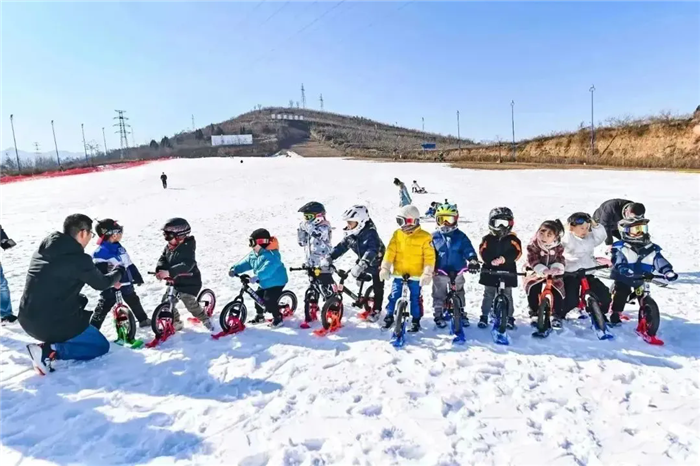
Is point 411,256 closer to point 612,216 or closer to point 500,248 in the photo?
point 500,248

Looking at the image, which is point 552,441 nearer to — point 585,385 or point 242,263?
point 585,385

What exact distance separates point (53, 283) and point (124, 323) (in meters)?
1.32

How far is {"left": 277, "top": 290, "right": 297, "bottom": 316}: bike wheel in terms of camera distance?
729 centimetres

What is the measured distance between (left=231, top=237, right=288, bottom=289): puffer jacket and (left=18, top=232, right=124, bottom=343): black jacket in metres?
2.16

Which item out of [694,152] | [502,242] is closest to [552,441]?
[502,242]

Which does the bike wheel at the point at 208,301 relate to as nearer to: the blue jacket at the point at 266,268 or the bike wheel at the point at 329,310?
the blue jacket at the point at 266,268

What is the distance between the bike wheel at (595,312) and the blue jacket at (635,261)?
21.9 inches

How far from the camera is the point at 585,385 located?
4.96 m

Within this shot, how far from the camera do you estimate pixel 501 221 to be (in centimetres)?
626

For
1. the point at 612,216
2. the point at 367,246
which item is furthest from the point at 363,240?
the point at 612,216

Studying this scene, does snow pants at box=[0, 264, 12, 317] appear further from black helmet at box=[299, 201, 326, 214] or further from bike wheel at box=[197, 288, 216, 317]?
black helmet at box=[299, 201, 326, 214]

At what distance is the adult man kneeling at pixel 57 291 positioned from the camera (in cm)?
535

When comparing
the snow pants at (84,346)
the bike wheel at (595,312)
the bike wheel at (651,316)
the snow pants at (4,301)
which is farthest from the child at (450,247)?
the snow pants at (4,301)

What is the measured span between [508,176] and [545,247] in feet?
103
